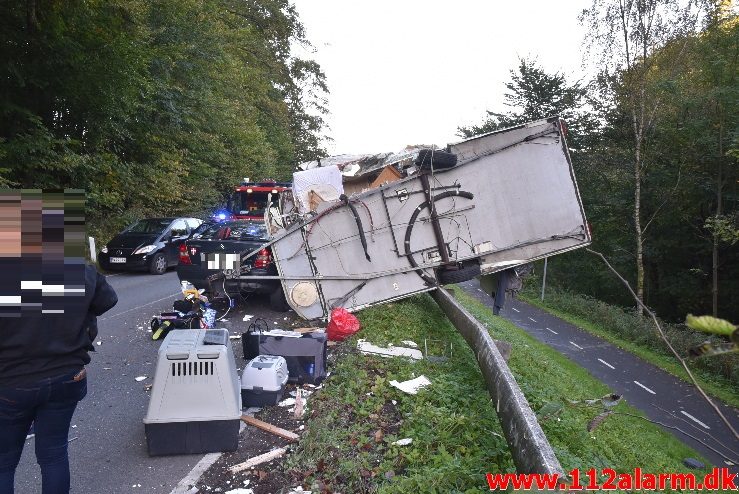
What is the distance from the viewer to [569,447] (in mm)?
4297

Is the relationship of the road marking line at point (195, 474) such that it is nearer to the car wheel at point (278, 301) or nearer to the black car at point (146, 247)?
the car wheel at point (278, 301)

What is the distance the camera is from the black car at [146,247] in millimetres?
13188

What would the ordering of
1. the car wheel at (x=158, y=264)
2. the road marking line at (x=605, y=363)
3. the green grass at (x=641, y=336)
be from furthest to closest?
the road marking line at (x=605, y=363)
the car wheel at (x=158, y=264)
the green grass at (x=641, y=336)

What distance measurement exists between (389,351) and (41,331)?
14.5ft

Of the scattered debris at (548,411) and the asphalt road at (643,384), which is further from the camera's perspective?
the asphalt road at (643,384)

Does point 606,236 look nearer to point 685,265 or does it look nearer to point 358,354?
point 685,265

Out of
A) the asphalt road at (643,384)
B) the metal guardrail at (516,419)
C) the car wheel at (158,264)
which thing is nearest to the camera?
the metal guardrail at (516,419)

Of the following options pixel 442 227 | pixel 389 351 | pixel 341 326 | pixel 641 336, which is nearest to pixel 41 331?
pixel 389 351

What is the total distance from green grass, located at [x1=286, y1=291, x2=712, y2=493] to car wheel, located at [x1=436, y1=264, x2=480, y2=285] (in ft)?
4.87

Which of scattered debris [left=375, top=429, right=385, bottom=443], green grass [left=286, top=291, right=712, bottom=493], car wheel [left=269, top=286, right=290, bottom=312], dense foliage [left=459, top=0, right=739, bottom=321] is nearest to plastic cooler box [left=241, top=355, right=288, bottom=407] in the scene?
green grass [left=286, top=291, right=712, bottom=493]

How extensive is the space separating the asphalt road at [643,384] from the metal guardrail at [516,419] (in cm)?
411

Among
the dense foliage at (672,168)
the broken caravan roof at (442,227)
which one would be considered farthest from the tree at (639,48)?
the broken caravan roof at (442,227)

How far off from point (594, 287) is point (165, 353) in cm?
2604

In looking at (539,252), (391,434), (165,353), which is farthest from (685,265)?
(165,353)
